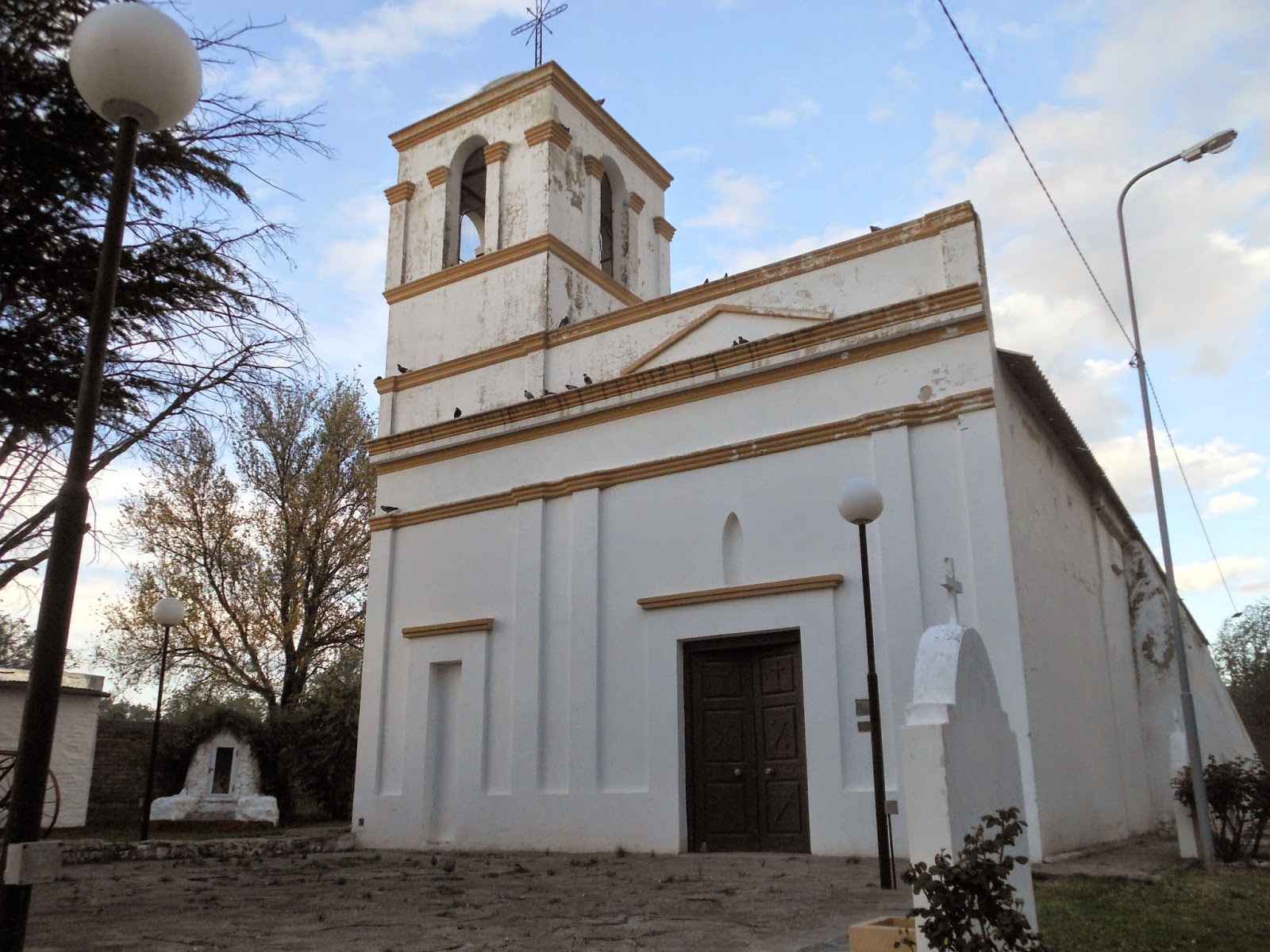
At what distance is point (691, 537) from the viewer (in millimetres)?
12859

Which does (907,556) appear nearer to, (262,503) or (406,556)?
(406,556)

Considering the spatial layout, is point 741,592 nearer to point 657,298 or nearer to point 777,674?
point 777,674

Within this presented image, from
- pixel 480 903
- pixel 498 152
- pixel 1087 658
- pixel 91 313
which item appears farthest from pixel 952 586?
pixel 498 152

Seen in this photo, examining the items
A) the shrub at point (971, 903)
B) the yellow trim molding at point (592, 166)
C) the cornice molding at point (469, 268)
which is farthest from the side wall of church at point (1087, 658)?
the yellow trim molding at point (592, 166)

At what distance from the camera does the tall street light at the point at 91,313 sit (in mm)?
3654

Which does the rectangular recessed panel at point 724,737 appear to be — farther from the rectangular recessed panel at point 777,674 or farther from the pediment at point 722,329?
the pediment at point 722,329

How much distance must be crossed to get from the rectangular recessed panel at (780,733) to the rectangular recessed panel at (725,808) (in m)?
0.57

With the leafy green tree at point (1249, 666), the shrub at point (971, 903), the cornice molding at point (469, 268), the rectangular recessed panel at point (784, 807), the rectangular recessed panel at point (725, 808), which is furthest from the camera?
the leafy green tree at point (1249, 666)

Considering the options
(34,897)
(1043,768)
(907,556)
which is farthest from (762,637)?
(34,897)

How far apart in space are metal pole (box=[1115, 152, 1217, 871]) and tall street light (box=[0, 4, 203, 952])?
10798mm

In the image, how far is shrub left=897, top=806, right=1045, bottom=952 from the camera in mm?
3861

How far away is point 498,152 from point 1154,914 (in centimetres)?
1376

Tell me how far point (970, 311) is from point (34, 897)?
1044cm

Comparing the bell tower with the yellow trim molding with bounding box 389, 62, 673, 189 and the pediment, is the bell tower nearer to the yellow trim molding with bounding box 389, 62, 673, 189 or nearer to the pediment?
the yellow trim molding with bounding box 389, 62, 673, 189
